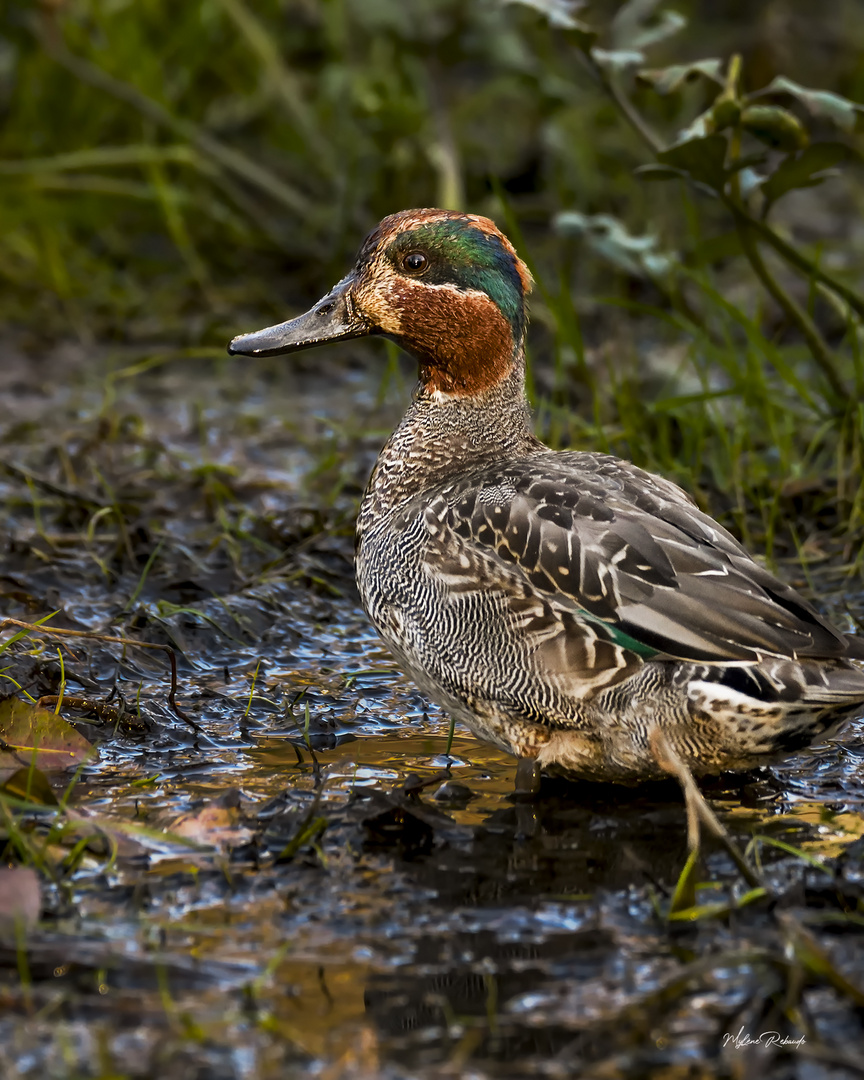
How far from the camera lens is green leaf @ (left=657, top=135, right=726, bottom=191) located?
488 cm

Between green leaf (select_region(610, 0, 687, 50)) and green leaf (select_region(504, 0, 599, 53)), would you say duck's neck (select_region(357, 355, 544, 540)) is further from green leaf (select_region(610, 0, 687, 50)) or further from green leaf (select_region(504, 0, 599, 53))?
green leaf (select_region(610, 0, 687, 50))

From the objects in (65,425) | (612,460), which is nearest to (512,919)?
(612,460)

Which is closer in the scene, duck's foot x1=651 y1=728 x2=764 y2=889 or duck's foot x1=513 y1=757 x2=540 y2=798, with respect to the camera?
duck's foot x1=651 y1=728 x2=764 y2=889

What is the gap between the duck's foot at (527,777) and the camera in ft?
12.6

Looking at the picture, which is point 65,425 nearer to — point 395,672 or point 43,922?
point 395,672

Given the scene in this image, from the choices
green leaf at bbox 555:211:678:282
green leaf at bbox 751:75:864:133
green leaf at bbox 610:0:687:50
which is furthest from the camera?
green leaf at bbox 555:211:678:282

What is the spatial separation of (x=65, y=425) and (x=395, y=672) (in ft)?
8.96

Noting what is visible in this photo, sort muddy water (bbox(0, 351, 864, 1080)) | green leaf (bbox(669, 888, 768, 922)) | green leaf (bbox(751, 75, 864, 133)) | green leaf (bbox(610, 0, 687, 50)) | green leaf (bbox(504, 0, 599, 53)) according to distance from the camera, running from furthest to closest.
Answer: green leaf (bbox(610, 0, 687, 50)), green leaf (bbox(504, 0, 599, 53)), green leaf (bbox(751, 75, 864, 133)), green leaf (bbox(669, 888, 768, 922)), muddy water (bbox(0, 351, 864, 1080))

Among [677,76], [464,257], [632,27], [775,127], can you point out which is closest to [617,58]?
[677,76]

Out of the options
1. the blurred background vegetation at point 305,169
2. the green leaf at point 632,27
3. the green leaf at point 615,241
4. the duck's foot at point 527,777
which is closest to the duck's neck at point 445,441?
the duck's foot at point 527,777

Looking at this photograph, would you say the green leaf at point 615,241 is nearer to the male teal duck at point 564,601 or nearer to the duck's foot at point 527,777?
the male teal duck at point 564,601

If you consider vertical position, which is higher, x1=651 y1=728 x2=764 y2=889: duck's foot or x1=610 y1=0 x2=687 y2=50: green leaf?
x1=610 y1=0 x2=687 y2=50: green leaf

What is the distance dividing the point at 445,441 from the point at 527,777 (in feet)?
3.35

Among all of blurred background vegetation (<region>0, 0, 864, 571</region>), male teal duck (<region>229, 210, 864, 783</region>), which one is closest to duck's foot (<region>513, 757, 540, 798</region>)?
male teal duck (<region>229, 210, 864, 783</region>)
